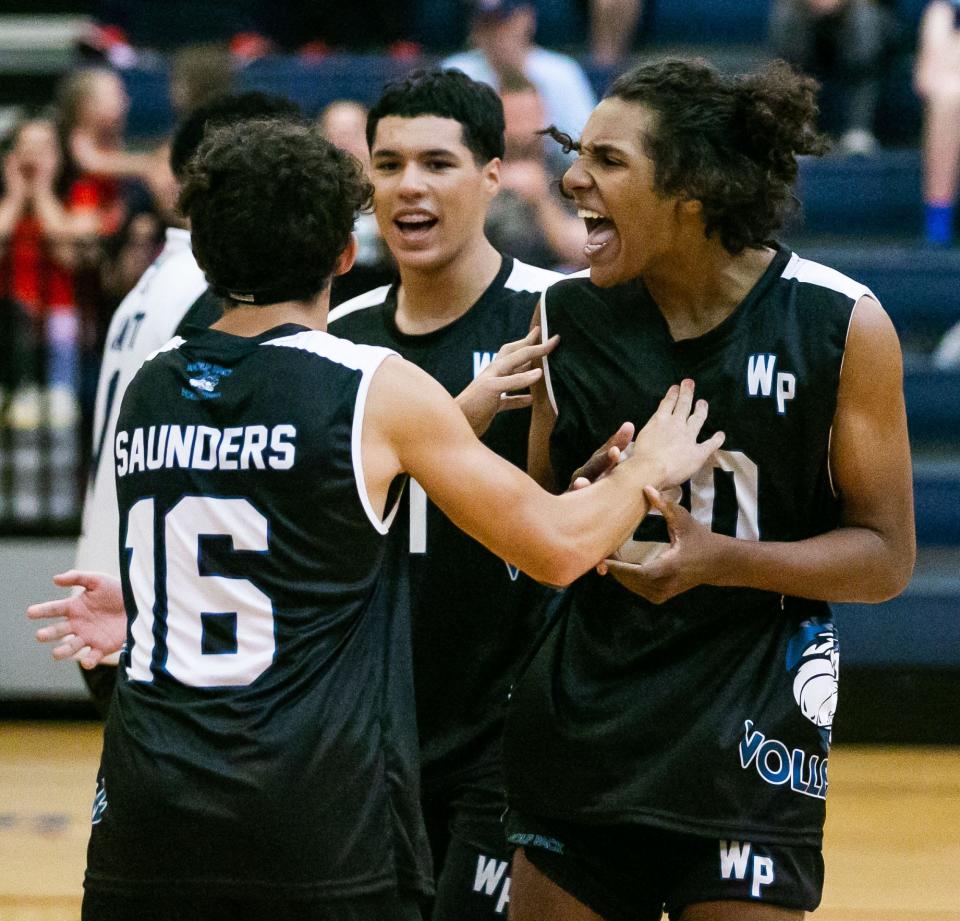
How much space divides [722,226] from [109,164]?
5447mm

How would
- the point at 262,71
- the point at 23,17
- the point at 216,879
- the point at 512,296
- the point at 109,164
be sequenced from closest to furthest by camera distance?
1. the point at 216,879
2. the point at 512,296
3. the point at 109,164
4. the point at 262,71
5. the point at 23,17

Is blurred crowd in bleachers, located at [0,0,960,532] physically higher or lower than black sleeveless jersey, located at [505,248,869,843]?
higher

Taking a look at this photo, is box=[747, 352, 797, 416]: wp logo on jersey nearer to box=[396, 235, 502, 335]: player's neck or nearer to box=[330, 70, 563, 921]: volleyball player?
box=[330, 70, 563, 921]: volleyball player

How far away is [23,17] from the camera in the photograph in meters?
9.94

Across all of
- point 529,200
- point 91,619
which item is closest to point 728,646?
point 91,619

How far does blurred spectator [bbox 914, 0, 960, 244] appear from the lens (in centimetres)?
753

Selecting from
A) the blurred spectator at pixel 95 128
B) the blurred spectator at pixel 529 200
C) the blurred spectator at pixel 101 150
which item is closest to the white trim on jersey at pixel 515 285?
the blurred spectator at pixel 529 200

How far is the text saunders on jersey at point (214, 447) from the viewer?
7.56 feet

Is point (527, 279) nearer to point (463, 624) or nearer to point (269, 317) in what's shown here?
point (463, 624)

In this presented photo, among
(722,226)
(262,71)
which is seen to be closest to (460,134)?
(722,226)

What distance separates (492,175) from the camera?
3.54 m

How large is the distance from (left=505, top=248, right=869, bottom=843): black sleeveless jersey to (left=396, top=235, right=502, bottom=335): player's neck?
2.48 feet

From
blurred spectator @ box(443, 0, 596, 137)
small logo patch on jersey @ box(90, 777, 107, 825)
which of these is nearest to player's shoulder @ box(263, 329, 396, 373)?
small logo patch on jersey @ box(90, 777, 107, 825)

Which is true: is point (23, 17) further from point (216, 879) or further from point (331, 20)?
point (216, 879)
